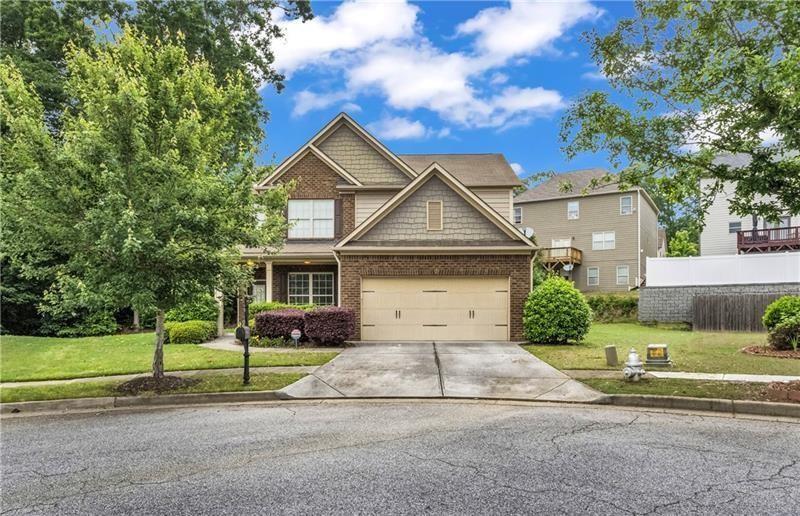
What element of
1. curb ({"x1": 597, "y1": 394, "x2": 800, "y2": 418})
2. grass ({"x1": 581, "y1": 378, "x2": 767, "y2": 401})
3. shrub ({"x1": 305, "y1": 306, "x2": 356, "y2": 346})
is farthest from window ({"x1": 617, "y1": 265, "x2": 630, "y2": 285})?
curb ({"x1": 597, "y1": 394, "x2": 800, "y2": 418})

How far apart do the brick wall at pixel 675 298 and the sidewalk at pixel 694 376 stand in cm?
1328

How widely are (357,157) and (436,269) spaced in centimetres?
803

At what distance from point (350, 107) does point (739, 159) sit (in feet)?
76.8

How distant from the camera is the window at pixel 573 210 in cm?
3456

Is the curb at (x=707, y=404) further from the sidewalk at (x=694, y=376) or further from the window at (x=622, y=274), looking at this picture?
the window at (x=622, y=274)

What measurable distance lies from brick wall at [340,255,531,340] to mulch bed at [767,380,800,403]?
7.87 metres

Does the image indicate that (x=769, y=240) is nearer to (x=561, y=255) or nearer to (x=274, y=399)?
(x=561, y=255)

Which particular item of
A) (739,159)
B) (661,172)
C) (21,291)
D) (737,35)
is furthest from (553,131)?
(739,159)

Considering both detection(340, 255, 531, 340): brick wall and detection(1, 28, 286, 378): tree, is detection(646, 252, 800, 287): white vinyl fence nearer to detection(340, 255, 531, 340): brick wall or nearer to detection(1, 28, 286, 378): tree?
detection(340, 255, 531, 340): brick wall

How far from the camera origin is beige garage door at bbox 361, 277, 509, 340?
51.2ft

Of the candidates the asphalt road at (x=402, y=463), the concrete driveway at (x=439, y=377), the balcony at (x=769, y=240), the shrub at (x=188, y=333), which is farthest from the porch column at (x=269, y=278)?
the balcony at (x=769, y=240)

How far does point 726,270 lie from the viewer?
2102cm

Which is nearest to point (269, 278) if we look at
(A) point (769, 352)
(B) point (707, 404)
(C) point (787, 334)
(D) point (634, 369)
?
(D) point (634, 369)

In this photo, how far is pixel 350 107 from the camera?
872 inches
